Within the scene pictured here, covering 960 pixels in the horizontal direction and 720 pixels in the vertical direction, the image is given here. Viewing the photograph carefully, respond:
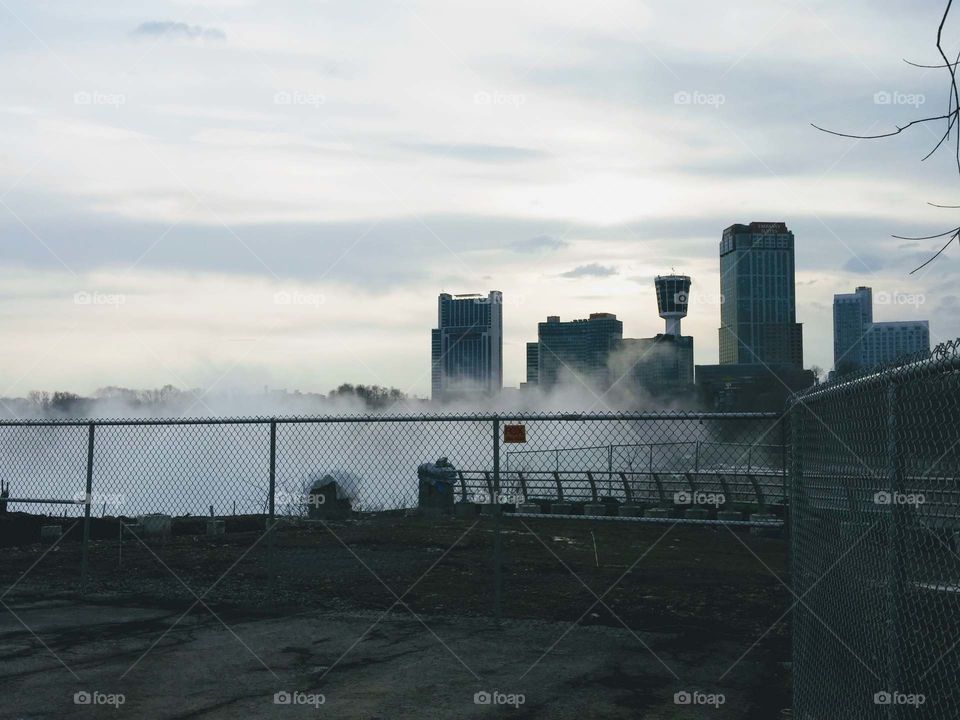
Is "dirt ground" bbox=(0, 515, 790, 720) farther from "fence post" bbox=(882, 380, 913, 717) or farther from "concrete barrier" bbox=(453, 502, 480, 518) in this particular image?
"concrete barrier" bbox=(453, 502, 480, 518)

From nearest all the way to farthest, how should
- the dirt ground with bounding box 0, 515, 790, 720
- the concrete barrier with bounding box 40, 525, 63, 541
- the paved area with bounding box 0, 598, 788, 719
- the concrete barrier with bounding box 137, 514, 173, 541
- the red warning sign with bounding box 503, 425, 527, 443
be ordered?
the paved area with bounding box 0, 598, 788, 719
the dirt ground with bounding box 0, 515, 790, 720
the red warning sign with bounding box 503, 425, 527, 443
the concrete barrier with bounding box 40, 525, 63, 541
the concrete barrier with bounding box 137, 514, 173, 541

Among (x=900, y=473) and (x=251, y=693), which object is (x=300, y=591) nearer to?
(x=251, y=693)

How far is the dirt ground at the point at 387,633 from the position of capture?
24.8 feet

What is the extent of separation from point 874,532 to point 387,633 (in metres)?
6.49

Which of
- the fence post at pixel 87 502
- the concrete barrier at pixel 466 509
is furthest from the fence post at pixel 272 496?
the concrete barrier at pixel 466 509

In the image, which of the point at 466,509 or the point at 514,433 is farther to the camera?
the point at 466,509

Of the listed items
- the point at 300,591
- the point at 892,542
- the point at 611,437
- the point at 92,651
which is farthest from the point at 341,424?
the point at 611,437

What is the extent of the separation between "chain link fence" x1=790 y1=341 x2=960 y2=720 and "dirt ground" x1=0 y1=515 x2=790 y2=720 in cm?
156

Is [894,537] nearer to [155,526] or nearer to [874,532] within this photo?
[874,532]

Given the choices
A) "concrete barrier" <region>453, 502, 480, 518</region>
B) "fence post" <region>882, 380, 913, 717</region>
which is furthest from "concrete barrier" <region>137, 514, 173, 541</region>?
"fence post" <region>882, 380, 913, 717</region>

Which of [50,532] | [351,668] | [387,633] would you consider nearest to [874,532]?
[351,668]

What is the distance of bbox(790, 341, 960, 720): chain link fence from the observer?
4012 millimetres

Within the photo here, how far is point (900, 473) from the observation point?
167 inches

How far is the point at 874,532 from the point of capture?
4562 millimetres
